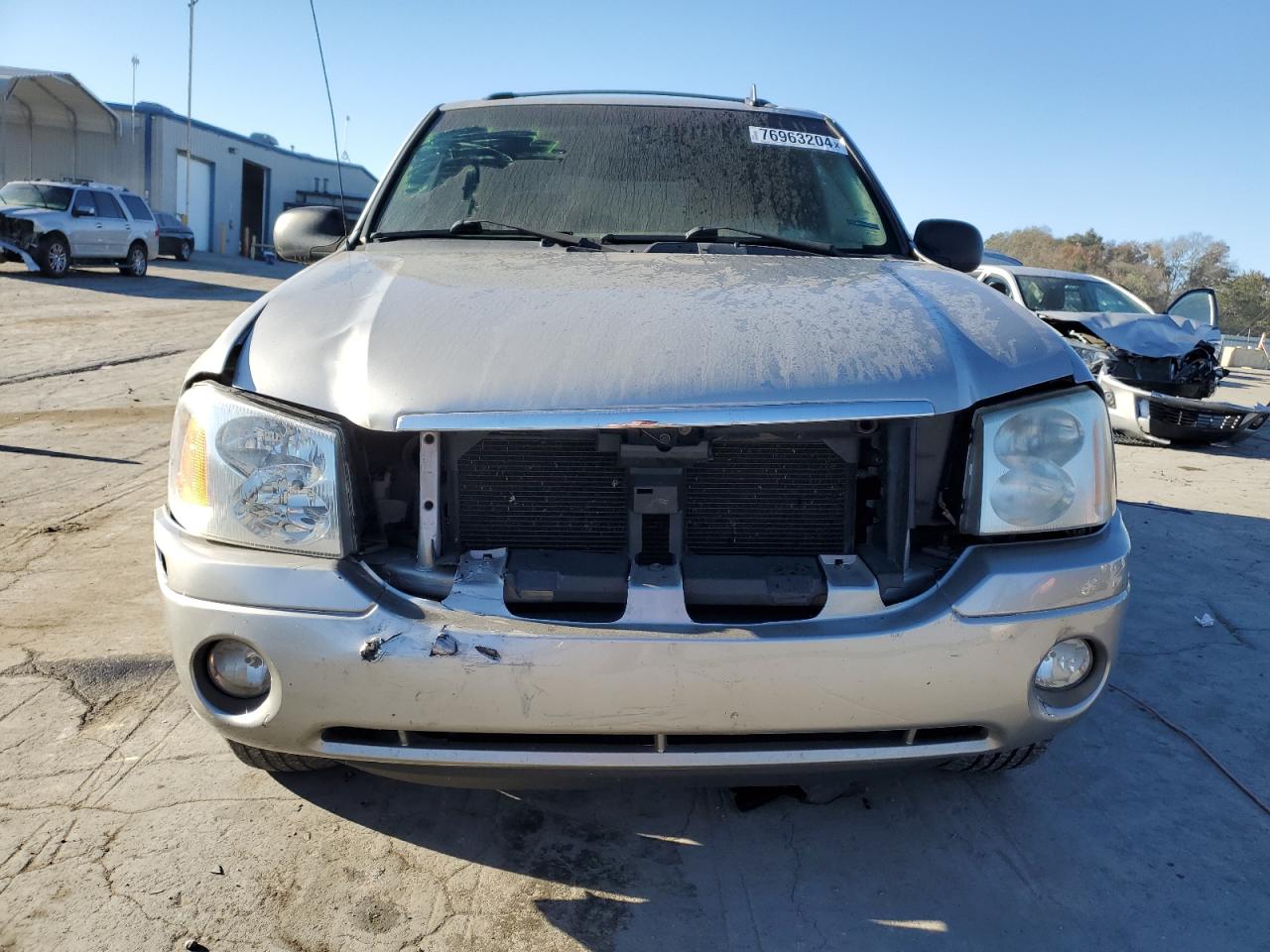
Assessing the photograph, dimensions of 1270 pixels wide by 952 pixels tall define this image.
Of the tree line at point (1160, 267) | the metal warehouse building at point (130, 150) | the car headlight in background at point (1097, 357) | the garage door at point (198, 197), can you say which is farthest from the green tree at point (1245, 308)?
the garage door at point (198, 197)

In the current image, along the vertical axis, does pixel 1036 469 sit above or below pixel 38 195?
below

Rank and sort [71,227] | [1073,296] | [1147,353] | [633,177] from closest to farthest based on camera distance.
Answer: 1. [633,177]
2. [1147,353]
3. [1073,296]
4. [71,227]

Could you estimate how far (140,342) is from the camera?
35.8 ft

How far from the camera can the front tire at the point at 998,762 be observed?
2326mm

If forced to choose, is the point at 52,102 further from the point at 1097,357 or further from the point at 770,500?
the point at 770,500

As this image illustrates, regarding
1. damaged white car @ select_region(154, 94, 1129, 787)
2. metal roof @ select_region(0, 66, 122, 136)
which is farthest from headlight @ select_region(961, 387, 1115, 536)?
metal roof @ select_region(0, 66, 122, 136)

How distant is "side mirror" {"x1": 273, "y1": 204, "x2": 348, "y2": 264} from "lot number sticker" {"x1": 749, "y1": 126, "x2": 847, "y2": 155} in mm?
1431

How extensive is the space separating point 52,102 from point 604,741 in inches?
1388

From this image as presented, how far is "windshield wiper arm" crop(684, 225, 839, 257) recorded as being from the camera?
3.03m

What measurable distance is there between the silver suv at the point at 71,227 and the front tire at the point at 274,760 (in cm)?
1815

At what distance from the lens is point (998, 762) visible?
239 cm

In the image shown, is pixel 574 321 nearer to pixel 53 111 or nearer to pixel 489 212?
pixel 489 212

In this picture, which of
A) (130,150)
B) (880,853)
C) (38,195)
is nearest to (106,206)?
(38,195)

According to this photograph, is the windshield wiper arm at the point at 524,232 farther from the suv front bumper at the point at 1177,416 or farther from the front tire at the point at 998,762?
the suv front bumper at the point at 1177,416
